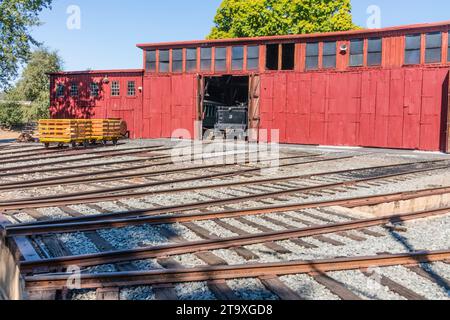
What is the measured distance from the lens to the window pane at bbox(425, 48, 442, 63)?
23.8 meters

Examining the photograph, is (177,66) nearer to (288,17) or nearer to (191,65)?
(191,65)

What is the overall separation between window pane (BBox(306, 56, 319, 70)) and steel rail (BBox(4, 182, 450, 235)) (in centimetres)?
1770

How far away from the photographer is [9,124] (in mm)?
49281

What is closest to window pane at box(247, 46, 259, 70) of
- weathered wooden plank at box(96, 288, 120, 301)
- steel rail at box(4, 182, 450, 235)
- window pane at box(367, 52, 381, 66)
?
window pane at box(367, 52, 381, 66)

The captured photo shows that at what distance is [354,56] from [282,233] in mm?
21456

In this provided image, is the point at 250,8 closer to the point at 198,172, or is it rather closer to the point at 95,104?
the point at 95,104

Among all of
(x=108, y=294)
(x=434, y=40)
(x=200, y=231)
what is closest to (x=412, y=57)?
(x=434, y=40)

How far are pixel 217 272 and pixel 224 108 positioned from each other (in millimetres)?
25572

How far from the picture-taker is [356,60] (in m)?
26.2

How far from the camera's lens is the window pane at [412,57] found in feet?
80.1

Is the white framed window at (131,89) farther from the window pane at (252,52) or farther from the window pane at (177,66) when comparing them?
the window pane at (252,52)

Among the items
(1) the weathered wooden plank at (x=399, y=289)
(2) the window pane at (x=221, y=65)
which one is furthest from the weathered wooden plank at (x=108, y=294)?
(2) the window pane at (x=221, y=65)

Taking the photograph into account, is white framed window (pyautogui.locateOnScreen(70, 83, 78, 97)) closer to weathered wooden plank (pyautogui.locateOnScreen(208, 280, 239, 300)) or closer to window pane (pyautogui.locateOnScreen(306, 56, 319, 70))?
window pane (pyautogui.locateOnScreen(306, 56, 319, 70))
